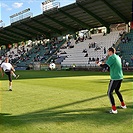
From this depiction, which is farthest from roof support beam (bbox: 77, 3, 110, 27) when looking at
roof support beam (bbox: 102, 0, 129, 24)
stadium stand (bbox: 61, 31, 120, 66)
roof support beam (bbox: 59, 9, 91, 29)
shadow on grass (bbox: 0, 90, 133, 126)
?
shadow on grass (bbox: 0, 90, 133, 126)

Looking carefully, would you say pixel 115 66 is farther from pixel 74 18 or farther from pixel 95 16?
pixel 74 18

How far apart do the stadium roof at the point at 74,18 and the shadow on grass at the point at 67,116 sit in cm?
2947

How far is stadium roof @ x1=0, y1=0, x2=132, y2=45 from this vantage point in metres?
36.6

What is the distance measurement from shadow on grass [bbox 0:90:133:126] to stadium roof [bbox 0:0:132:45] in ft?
96.7

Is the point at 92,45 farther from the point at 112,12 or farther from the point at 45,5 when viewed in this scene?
the point at 45,5

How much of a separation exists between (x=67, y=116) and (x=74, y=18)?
3789 cm

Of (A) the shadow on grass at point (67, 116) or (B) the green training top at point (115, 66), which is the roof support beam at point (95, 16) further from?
(A) the shadow on grass at point (67, 116)

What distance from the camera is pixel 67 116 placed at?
272 inches

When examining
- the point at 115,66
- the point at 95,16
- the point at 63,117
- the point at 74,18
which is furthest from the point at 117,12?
the point at 63,117

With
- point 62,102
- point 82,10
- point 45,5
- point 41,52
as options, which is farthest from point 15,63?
point 62,102

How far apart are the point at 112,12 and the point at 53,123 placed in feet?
113

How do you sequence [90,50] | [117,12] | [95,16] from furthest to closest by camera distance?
[90,50], [95,16], [117,12]

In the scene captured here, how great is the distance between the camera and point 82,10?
39.3 meters

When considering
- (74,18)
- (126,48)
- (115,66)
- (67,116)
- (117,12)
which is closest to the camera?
(67,116)
